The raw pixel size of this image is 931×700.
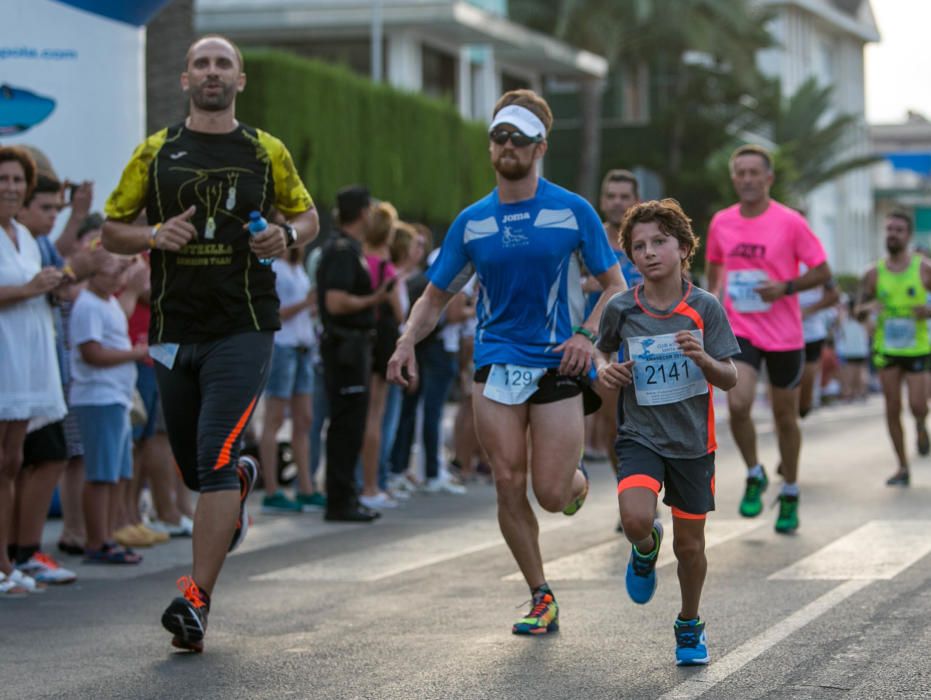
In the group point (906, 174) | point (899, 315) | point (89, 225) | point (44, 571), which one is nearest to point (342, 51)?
point (899, 315)

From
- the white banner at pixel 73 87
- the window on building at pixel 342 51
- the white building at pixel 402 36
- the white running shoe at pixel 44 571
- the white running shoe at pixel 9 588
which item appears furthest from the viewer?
the window on building at pixel 342 51

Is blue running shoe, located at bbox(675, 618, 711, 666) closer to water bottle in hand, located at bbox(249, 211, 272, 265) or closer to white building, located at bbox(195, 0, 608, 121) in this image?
water bottle in hand, located at bbox(249, 211, 272, 265)

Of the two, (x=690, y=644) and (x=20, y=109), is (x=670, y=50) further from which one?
(x=690, y=644)

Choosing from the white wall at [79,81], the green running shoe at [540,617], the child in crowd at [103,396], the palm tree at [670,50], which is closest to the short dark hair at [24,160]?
the child in crowd at [103,396]

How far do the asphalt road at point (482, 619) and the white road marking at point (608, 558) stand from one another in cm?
2

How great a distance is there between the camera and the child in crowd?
34.0 feet

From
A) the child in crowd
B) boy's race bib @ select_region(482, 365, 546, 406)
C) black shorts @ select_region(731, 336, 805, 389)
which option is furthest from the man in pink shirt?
boy's race bib @ select_region(482, 365, 546, 406)

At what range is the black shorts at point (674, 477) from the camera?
23.1 feet

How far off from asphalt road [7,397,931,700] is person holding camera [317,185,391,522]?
13.4 inches

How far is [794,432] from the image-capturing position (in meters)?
11.5

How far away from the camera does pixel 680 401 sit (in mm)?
7098

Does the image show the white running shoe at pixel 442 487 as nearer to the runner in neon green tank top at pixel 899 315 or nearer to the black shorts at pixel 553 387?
the runner in neon green tank top at pixel 899 315

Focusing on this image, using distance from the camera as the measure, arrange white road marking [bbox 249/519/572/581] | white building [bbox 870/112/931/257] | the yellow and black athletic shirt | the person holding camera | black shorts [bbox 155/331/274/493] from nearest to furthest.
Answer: black shorts [bbox 155/331/274/493] < the yellow and black athletic shirt < white road marking [bbox 249/519/572/581] < the person holding camera < white building [bbox 870/112/931/257]

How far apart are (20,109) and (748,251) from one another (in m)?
4.63
